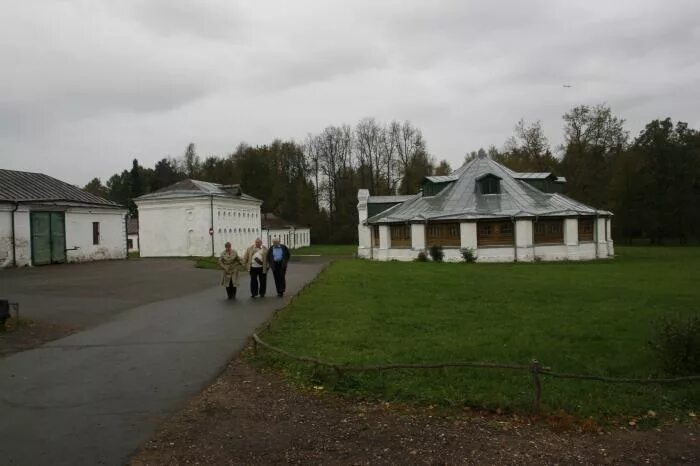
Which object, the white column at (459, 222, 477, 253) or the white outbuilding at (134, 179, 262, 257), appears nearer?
the white column at (459, 222, 477, 253)

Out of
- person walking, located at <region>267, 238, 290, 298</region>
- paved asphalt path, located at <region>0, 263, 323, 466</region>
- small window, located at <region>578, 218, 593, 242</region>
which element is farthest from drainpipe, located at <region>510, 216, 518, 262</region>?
paved asphalt path, located at <region>0, 263, 323, 466</region>

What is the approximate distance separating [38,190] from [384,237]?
73.8 ft

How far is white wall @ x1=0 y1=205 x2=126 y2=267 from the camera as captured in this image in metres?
27.2

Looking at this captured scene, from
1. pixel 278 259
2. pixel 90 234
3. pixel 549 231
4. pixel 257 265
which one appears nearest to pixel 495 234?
pixel 549 231

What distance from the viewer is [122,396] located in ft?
23.4

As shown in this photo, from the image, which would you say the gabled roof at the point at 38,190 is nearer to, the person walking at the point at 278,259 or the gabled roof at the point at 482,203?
the person walking at the point at 278,259

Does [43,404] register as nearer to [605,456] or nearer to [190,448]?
[190,448]

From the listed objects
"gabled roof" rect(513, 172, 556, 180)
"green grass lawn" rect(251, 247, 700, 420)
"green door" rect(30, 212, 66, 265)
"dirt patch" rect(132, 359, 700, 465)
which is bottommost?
"dirt patch" rect(132, 359, 700, 465)

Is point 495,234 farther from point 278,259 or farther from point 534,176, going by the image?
point 278,259

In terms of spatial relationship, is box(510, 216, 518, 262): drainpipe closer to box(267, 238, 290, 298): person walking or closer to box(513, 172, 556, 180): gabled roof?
box(513, 172, 556, 180): gabled roof

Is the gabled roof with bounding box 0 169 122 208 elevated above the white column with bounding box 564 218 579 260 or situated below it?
above

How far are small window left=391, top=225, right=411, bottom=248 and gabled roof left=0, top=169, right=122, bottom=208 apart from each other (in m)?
19.1

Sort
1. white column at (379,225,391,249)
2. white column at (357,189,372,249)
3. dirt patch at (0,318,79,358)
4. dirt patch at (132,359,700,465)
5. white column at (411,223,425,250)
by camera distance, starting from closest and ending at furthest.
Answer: dirt patch at (132,359,700,465) → dirt patch at (0,318,79,358) → white column at (411,223,425,250) → white column at (379,225,391,249) → white column at (357,189,372,249)

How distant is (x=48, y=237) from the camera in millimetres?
29812
